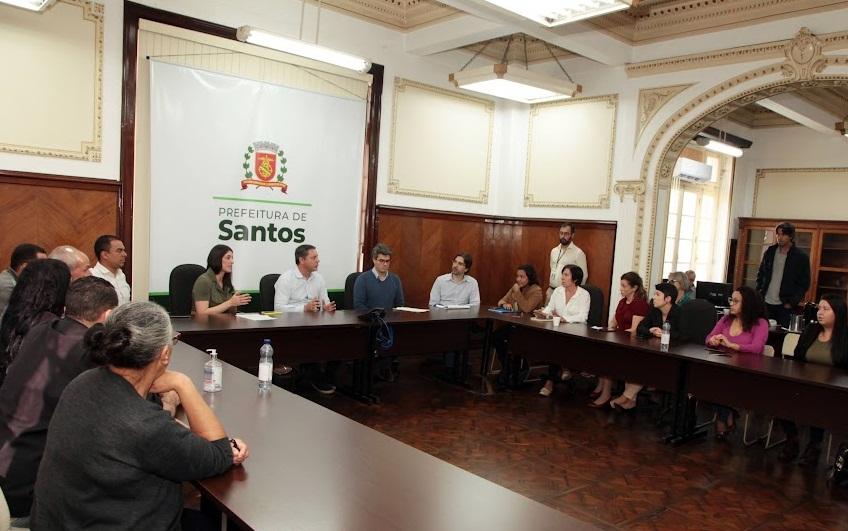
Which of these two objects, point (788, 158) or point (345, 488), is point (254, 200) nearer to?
point (345, 488)

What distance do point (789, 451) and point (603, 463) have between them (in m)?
1.46

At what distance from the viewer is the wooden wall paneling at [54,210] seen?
4.92 metres

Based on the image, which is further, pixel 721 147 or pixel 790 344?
pixel 721 147

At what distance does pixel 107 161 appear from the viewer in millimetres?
5352

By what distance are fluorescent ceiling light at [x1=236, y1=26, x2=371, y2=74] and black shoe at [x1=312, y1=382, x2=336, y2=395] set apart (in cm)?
273

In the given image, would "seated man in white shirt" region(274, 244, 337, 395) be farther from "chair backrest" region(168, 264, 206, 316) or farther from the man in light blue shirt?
the man in light blue shirt

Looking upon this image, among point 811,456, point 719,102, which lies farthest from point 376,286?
point 719,102

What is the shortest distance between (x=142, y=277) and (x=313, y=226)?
1.79 meters

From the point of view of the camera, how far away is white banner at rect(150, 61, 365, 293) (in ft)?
18.5

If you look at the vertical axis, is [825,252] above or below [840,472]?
above

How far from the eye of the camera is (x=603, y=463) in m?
4.11

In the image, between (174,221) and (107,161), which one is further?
(174,221)

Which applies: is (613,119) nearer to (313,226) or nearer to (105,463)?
(313,226)

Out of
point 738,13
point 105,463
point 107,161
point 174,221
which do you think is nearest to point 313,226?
point 174,221
